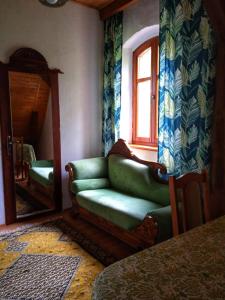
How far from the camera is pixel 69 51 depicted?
11.1ft

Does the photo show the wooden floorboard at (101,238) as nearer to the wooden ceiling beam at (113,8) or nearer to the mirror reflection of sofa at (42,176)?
the mirror reflection of sofa at (42,176)

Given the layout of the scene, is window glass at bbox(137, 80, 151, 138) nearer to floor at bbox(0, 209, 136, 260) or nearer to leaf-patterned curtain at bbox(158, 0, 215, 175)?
leaf-patterned curtain at bbox(158, 0, 215, 175)

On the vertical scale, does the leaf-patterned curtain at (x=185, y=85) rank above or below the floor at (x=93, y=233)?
above

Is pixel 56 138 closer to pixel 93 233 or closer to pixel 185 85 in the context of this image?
pixel 93 233

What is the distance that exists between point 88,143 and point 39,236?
5.08ft

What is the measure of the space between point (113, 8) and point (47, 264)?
3223 millimetres

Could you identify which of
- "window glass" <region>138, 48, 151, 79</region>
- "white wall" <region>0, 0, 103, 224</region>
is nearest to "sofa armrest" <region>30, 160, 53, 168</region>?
"white wall" <region>0, 0, 103, 224</region>

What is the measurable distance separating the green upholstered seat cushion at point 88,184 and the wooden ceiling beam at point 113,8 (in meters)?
2.28

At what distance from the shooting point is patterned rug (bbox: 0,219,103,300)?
71.8 inches

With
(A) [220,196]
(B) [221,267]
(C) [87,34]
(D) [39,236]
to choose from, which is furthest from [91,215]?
(C) [87,34]

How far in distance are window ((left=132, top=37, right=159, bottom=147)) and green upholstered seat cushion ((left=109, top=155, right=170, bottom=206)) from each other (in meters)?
0.52

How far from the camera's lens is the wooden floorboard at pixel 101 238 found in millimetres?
2369

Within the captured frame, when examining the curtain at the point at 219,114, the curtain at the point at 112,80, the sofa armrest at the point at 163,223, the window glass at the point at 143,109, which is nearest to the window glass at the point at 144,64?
the window glass at the point at 143,109

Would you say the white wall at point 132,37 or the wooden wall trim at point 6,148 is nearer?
the wooden wall trim at point 6,148
